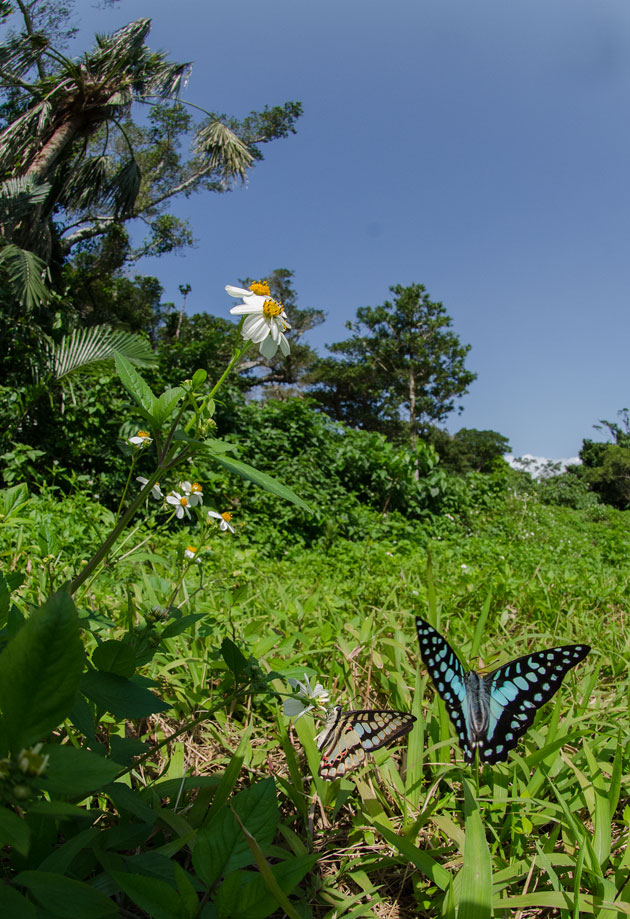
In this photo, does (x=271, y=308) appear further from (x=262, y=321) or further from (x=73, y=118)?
(x=73, y=118)

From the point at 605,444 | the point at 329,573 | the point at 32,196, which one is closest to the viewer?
the point at 329,573

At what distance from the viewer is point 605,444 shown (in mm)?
28391

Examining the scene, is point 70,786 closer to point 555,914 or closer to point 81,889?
point 81,889

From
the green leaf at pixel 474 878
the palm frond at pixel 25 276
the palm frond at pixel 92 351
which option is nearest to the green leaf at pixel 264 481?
the green leaf at pixel 474 878

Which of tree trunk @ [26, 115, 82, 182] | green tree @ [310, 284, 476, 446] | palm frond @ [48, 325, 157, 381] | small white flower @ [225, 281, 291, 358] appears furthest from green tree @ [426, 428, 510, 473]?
small white flower @ [225, 281, 291, 358]

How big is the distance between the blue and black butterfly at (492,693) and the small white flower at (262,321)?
0.60m

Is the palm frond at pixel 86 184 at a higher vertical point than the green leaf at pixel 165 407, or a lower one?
higher

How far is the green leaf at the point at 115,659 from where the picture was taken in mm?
583

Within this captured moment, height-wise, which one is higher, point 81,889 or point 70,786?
point 70,786

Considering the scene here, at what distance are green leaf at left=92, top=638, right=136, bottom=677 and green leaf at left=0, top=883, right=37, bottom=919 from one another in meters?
0.22

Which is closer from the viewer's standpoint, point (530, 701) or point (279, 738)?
point (530, 701)

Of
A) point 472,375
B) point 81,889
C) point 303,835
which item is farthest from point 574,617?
point 472,375

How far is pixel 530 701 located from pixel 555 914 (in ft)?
1.05

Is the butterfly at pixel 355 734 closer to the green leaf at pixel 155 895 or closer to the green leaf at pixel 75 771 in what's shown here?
the green leaf at pixel 155 895
